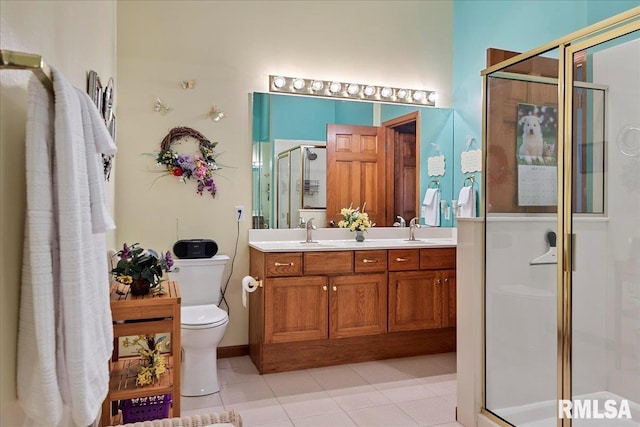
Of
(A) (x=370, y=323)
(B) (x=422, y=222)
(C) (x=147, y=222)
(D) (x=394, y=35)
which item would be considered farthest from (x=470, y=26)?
(C) (x=147, y=222)

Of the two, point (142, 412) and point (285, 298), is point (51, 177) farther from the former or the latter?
point (285, 298)

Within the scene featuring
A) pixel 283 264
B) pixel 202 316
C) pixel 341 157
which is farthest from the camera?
pixel 341 157

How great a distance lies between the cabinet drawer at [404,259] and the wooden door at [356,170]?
0.56 metres

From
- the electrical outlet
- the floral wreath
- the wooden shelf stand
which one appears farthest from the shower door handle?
the floral wreath

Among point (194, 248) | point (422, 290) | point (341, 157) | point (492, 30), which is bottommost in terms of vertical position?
point (422, 290)

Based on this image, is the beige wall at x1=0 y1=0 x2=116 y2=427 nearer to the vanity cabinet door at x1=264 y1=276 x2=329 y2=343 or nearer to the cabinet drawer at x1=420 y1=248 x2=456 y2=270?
the vanity cabinet door at x1=264 y1=276 x2=329 y2=343

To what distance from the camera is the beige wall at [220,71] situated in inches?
128

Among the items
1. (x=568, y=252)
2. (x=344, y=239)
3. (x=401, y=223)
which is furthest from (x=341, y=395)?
(x=401, y=223)

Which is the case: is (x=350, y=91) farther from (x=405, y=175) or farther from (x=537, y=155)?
(x=537, y=155)

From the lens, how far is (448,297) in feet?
11.6

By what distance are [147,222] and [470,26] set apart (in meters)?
3.21

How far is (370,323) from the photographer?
10.9 ft

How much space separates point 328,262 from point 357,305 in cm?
40

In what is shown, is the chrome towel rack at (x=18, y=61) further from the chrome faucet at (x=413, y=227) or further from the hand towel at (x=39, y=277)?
the chrome faucet at (x=413, y=227)
